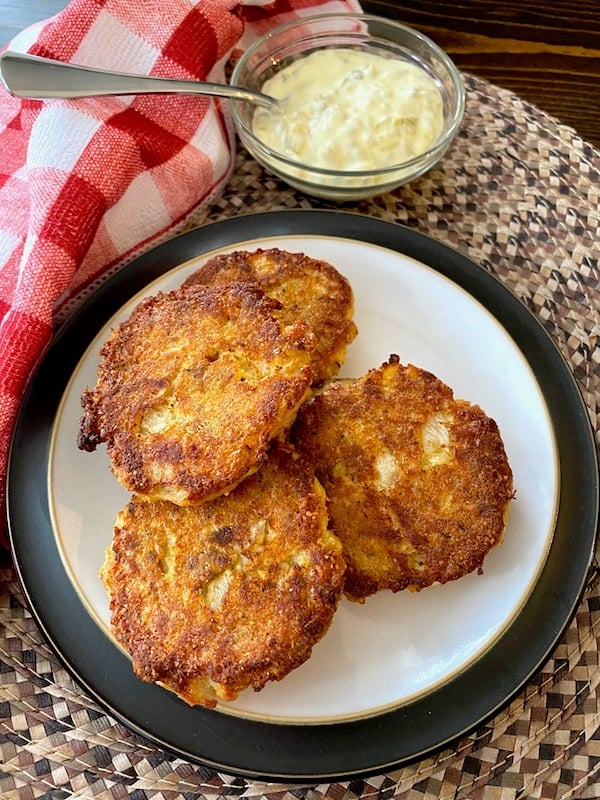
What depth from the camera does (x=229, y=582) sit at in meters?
1.95

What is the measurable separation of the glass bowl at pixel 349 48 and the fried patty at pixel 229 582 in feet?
3.82

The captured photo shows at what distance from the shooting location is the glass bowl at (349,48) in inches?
107

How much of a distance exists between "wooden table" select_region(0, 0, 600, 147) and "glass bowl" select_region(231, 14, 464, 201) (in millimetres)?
378

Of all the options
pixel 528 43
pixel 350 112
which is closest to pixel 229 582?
pixel 350 112

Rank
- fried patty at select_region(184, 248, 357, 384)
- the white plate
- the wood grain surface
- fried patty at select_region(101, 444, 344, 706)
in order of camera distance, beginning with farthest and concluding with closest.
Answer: the wood grain surface
fried patty at select_region(184, 248, 357, 384)
the white plate
fried patty at select_region(101, 444, 344, 706)

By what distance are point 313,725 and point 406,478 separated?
700mm

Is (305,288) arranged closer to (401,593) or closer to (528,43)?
(401,593)

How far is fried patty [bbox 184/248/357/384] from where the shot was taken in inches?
91.4

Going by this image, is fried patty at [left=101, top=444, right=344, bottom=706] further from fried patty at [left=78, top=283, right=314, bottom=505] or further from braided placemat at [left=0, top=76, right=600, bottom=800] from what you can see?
braided placemat at [left=0, top=76, right=600, bottom=800]

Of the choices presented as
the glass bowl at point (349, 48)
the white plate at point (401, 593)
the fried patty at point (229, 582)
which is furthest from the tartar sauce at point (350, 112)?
the fried patty at point (229, 582)

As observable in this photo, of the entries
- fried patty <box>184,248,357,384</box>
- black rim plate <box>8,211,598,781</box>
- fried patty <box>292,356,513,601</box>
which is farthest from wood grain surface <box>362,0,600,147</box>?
fried patty <box>292,356,513,601</box>

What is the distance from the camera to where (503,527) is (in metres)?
2.10

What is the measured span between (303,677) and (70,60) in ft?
7.37

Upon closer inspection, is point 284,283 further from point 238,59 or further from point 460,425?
point 238,59
